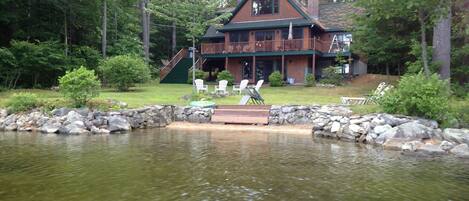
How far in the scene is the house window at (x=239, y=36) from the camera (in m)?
33.2

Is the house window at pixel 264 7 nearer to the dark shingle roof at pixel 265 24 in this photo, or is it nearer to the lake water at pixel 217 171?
the dark shingle roof at pixel 265 24

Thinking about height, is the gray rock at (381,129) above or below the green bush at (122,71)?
below

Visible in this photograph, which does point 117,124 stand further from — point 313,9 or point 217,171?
point 313,9

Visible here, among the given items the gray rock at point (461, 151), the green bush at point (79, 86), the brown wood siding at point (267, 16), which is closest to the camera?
the gray rock at point (461, 151)

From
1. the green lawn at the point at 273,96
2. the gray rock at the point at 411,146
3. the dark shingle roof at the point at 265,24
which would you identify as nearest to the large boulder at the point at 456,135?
the gray rock at the point at 411,146

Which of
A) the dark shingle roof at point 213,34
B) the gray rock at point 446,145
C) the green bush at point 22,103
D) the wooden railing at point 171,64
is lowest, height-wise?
the gray rock at point 446,145

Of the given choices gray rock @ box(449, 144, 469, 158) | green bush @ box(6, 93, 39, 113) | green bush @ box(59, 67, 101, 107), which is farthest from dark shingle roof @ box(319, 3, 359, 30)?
green bush @ box(6, 93, 39, 113)

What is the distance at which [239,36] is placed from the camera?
3344cm

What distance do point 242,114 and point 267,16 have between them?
52.5ft

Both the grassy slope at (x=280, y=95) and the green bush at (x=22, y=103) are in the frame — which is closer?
the green bush at (x=22, y=103)

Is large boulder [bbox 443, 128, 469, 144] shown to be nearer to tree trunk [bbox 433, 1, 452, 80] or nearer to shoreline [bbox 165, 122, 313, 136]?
shoreline [bbox 165, 122, 313, 136]

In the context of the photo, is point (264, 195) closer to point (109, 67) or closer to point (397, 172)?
point (397, 172)

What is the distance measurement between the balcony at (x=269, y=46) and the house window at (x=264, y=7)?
9.87 ft

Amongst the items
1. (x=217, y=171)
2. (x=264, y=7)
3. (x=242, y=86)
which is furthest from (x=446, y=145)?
(x=264, y=7)
